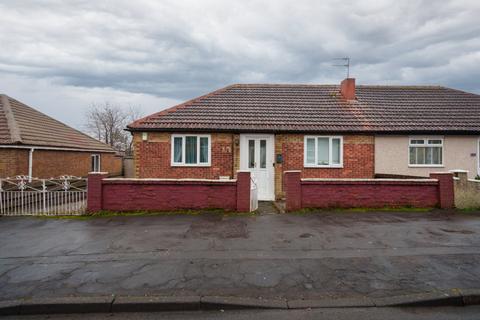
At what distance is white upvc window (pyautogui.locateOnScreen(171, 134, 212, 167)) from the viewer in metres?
11.9

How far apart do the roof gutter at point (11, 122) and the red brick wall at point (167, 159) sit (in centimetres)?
554

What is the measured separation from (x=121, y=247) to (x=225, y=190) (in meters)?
3.81

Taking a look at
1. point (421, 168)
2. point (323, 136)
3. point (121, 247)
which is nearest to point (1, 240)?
point (121, 247)

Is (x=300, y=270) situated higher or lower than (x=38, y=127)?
lower

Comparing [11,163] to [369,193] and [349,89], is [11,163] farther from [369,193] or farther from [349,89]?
[349,89]

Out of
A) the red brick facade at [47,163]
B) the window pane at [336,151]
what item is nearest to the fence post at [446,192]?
the window pane at [336,151]

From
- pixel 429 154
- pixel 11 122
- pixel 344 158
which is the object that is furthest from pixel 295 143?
pixel 11 122

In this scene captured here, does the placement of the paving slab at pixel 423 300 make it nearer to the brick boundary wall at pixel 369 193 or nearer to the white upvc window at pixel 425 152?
the brick boundary wall at pixel 369 193

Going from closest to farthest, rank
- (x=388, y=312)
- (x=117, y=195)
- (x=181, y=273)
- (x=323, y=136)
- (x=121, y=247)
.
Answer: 1. (x=388, y=312)
2. (x=181, y=273)
3. (x=121, y=247)
4. (x=117, y=195)
5. (x=323, y=136)

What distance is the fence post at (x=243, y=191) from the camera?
8945 mm

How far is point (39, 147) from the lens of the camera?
13750 mm

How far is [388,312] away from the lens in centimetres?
361

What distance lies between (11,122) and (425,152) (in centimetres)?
1891

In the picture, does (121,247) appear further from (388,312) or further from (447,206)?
(447,206)
